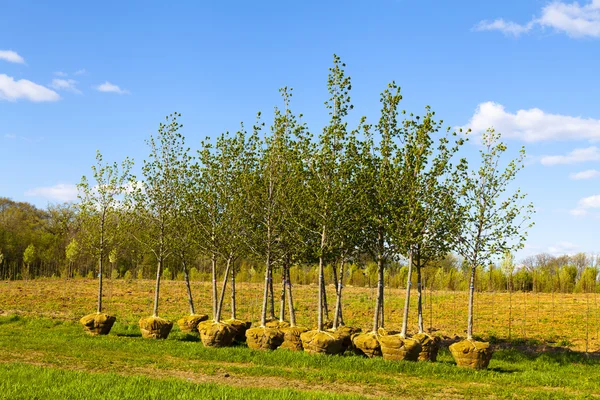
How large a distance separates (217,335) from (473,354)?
31.1 feet

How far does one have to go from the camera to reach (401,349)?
17.3m

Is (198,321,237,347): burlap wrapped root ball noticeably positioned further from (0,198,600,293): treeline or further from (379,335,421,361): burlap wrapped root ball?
(0,198,600,293): treeline

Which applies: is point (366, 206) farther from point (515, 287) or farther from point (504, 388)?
point (515, 287)

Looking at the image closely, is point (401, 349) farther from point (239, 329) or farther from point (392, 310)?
point (392, 310)

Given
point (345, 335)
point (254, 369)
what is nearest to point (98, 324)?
point (254, 369)

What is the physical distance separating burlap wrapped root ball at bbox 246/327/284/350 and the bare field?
872cm

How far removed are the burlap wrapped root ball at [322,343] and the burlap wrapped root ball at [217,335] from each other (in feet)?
11.4

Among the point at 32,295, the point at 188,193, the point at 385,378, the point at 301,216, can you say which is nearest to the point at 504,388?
the point at 385,378

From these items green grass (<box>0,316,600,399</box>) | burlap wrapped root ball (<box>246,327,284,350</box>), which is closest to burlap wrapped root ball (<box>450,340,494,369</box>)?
green grass (<box>0,316,600,399</box>)

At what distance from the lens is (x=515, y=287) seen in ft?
188

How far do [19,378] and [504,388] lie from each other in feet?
42.4

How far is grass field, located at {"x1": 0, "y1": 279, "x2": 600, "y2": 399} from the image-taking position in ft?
40.6

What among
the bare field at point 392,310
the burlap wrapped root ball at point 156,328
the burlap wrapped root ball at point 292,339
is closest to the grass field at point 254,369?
the bare field at point 392,310

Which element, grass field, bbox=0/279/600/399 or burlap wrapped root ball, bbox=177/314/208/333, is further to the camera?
burlap wrapped root ball, bbox=177/314/208/333
